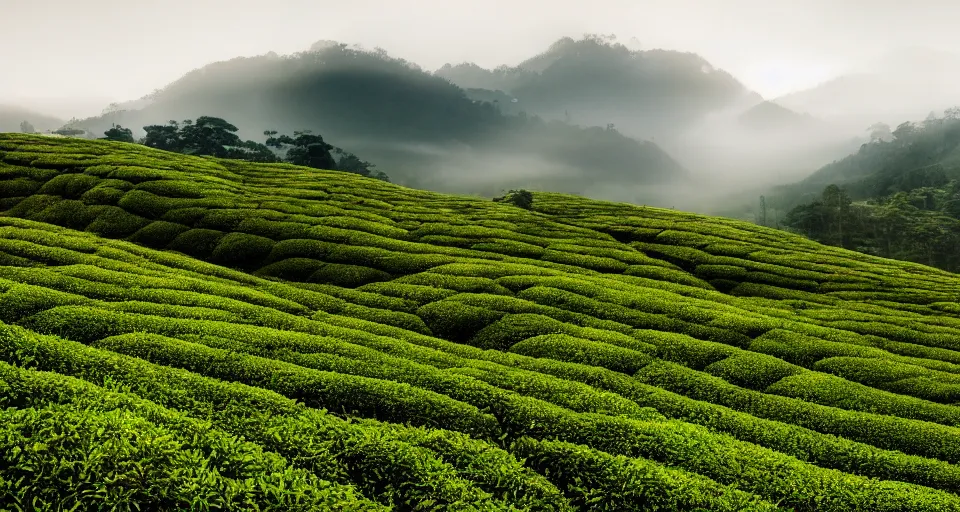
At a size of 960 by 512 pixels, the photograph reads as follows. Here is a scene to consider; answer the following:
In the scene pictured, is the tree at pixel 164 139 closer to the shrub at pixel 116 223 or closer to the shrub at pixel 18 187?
the shrub at pixel 18 187

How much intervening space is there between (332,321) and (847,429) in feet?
61.4

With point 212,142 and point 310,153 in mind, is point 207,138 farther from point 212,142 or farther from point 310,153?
point 310,153

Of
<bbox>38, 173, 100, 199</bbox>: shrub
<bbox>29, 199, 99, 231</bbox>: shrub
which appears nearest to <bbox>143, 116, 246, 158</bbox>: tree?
<bbox>38, 173, 100, 199</bbox>: shrub

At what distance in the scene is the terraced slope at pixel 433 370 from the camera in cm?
871

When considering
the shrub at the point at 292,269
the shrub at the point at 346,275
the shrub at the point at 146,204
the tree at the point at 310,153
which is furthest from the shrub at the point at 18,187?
the tree at the point at 310,153

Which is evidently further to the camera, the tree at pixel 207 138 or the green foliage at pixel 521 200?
the tree at pixel 207 138

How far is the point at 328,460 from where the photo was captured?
365 inches

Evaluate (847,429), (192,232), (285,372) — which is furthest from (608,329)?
(192,232)

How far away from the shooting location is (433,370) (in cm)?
1560

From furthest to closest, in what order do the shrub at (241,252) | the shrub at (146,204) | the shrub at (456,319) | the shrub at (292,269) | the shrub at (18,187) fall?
1. the shrub at (18,187)
2. the shrub at (146,204)
3. the shrub at (241,252)
4. the shrub at (292,269)
5. the shrub at (456,319)

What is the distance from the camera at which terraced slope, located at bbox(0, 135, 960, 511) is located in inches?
343

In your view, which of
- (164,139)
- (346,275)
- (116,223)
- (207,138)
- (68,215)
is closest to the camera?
(346,275)

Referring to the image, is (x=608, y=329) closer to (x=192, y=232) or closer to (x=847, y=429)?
(x=847, y=429)

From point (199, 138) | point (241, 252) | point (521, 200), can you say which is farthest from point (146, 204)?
point (199, 138)
